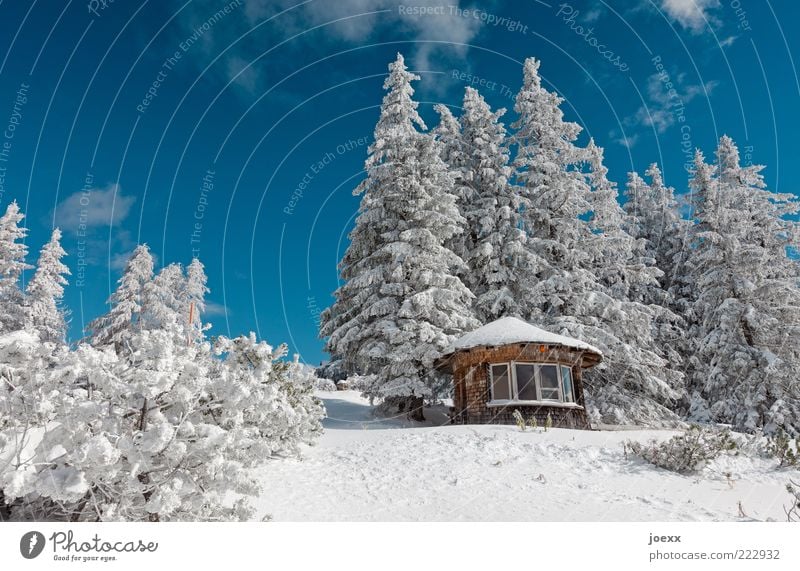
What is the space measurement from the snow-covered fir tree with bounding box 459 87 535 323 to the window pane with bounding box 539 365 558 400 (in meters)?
5.01

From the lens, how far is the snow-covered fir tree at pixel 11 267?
91.8 ft

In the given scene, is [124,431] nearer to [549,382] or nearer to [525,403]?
[525,403]

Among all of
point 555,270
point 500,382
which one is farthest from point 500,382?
point 555,270

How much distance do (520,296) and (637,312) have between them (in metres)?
5.11

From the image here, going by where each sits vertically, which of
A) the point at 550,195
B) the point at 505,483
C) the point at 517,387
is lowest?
the point at 505,483

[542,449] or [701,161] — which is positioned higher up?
[701,161]

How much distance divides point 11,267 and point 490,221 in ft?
89.2

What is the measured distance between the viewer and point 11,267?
2864 centimetres

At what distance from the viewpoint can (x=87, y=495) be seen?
20.2 feet

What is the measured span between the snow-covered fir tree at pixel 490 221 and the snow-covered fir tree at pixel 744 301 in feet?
28.7

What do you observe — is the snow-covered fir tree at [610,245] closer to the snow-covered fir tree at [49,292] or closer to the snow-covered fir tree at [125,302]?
the snow-covered fir tree at [125,302]

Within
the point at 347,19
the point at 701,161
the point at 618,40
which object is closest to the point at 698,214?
the point at 701,161

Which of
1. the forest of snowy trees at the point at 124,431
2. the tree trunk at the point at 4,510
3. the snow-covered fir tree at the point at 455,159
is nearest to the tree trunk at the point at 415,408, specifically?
the snow-covered fir tree at the point at 455,159
